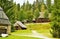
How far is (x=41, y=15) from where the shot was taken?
350ft

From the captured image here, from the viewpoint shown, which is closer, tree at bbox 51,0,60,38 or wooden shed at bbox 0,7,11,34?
tree at bbox 51,0,60,38

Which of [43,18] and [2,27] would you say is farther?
[43,18]

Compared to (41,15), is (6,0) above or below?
above

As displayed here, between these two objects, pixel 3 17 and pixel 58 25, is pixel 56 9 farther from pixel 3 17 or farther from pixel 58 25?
pixel 3 17

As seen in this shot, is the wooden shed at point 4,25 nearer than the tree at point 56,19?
No

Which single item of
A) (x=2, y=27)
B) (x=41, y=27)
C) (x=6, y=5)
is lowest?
(x=41, y=27)

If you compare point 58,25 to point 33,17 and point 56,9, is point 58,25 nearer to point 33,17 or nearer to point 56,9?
point 56,9

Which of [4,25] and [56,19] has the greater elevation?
[56,19]

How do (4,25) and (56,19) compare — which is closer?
(56,19)

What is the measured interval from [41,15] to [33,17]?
4590 mm

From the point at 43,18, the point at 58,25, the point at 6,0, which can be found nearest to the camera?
the point at 58,25

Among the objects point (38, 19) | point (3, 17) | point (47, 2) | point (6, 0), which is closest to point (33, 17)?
point (38, 19)

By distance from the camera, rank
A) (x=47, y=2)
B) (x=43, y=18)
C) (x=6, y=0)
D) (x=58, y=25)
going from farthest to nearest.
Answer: (x=47, y=2) → (x=43, y=18) → (x=6, y=0) → (x=58, y=25)

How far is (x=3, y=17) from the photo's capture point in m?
48.6
